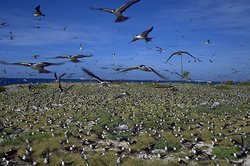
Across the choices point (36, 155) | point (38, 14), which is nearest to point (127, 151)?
point (36, 155)

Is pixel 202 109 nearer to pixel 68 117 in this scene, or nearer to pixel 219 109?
pixel 219 109

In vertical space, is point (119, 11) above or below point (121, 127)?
above

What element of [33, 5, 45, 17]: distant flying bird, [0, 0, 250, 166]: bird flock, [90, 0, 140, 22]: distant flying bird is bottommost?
[0, 0, 250, 166]: bird flock

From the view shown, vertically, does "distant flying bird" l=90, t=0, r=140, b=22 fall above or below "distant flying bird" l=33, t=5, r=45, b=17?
below

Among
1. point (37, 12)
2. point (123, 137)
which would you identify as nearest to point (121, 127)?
point (123, 137)

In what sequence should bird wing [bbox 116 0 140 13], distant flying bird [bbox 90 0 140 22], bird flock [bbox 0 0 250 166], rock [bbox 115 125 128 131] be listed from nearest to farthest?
1. bird wing [bbox 116 0 140 13]
2. distant flying bird [bbox 90 0 140 22]
3. bird flock [bbox 0 0 250 166]
4. rock [bbox 115 125 128 131]

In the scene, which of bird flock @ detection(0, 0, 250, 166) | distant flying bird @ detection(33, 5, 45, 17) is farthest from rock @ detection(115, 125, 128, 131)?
distant flying bird @ detection(33, 5, 45, 17)

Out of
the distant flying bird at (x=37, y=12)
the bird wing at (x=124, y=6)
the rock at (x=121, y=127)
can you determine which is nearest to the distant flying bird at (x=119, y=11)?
the bird wing at (x=124, y=6)

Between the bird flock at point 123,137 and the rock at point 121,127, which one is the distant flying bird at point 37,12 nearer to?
the bird flock at point 123,137

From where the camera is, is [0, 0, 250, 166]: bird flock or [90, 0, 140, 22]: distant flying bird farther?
[0, 0, 250, 166]: bird flock

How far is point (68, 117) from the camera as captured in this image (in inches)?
904

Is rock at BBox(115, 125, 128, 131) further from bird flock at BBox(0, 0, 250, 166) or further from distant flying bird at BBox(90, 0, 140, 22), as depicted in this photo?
distant flying bird at BBox(90, 0, 140, 22)

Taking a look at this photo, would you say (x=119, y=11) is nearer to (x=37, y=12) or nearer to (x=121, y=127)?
(x=37, y=12)

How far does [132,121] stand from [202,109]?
7.95 m
